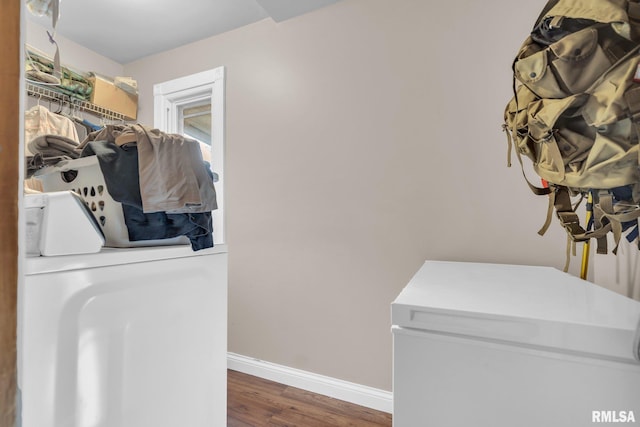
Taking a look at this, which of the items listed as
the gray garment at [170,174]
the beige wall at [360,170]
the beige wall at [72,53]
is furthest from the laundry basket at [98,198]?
the beige wall at [72,53]

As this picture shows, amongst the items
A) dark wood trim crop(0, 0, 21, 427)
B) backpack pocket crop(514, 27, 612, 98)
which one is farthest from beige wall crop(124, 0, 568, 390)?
dark wood trim crop(0, 0, 21, 427)

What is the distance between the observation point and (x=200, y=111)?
8.05ft

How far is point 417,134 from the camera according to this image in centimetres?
158

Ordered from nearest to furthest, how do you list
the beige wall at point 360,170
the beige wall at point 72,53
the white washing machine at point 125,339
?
1. the white washing machine at point 125,339
2. the beige wall at point 360,170
3. the beige wall at point 72,53

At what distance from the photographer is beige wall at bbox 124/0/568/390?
1.42m

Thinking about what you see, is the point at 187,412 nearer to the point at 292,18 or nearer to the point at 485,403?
the point at 485,403

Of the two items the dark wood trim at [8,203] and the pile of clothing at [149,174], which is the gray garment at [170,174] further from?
the dark wood trim at [8,203]

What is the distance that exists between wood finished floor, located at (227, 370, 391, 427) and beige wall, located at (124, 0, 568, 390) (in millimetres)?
150

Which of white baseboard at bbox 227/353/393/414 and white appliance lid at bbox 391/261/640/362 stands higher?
white appliance lid at bbox 391/261/640/362

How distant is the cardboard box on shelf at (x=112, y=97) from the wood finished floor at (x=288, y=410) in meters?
2.30

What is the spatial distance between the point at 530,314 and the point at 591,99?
1.49 ft

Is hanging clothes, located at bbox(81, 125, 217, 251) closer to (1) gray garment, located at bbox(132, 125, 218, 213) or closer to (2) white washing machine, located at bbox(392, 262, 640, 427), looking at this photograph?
(1) gray garment, located at bbox(132, 125, 218, 213)

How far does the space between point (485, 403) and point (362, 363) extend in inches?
46.5
